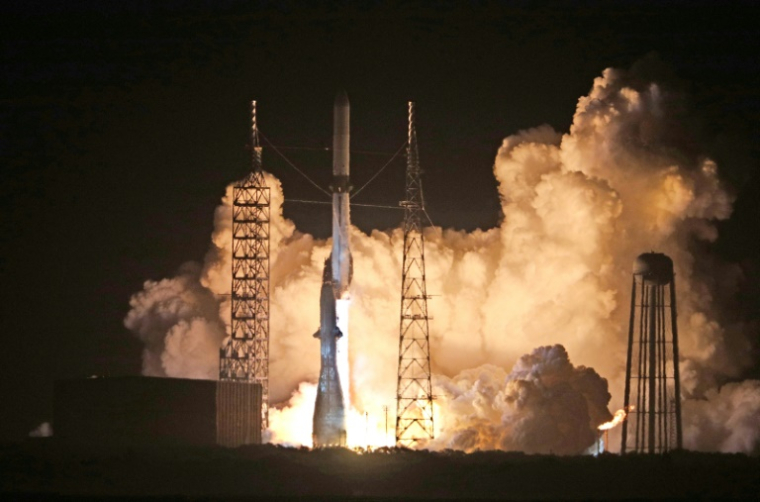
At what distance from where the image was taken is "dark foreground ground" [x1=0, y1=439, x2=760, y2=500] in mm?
87750

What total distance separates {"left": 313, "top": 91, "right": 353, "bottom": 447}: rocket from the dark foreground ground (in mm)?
8520

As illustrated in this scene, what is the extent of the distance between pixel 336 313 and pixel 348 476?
1329cm

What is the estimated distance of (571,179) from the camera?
110 metres

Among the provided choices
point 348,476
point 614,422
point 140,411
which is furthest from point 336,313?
point 614,422

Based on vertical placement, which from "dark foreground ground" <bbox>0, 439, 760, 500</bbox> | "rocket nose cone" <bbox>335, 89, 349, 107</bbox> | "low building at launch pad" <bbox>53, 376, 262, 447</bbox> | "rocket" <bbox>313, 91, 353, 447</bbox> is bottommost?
"dark foreground ground" <bbox>0, 439, 760, 500</bbox>

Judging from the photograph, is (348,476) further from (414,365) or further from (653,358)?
(414,365)

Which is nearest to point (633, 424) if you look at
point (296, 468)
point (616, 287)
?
point (616, 287)

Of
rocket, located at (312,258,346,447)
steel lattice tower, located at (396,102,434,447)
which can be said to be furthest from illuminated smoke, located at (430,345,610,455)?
rocket, located at (312,258,346,447)

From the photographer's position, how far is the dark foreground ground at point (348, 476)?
288 feet

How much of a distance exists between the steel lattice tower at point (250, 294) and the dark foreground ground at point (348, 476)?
1242cm

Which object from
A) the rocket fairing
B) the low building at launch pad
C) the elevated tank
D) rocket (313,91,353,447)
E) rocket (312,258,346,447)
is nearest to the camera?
the low building at launch pad

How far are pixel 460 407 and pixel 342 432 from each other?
7281 mm

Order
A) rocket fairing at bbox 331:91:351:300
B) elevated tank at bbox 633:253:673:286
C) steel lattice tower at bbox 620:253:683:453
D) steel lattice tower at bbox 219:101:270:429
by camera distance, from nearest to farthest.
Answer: elevated tank at bbox 633:253:673:286
steel lattice tower at bbox 620:253:683:453
rocket fairing at bbox 331:91:351:300
steel lattice tower at bbox 219:101:270:429

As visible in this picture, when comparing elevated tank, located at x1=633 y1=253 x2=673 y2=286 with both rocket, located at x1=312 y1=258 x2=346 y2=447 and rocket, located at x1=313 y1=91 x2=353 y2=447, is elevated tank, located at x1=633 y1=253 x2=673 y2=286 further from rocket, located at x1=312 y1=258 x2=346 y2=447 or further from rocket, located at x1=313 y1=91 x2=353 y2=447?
rocket, located at x1=312 y1=258 x2=346 y2=447
